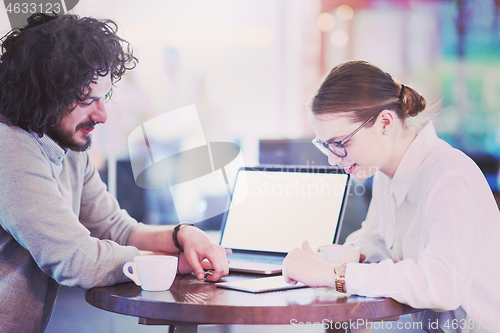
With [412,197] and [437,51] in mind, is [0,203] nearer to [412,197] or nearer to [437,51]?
[412,197]

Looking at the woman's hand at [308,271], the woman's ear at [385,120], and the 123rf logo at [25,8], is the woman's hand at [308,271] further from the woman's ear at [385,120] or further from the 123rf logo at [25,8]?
the 123rf logo at [25,8]

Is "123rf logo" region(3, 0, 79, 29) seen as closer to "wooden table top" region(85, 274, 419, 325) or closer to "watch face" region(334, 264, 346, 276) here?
"wooden table top" region(85, 274, 419, 325)

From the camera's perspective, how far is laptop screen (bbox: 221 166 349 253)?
4.78 ft

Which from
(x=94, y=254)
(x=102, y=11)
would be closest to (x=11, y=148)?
(x=94, y=254)

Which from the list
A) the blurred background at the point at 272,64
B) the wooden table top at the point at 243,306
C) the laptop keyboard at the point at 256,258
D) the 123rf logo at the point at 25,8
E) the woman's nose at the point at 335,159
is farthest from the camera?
the blurred background at the point at 272,64

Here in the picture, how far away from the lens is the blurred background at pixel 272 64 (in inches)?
112

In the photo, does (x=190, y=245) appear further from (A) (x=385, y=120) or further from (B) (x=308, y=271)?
(A) (x=385, y=120)

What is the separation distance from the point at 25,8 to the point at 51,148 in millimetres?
1334

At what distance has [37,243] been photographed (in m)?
1.01

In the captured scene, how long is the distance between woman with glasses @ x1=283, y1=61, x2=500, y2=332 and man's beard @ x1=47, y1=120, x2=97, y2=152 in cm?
62

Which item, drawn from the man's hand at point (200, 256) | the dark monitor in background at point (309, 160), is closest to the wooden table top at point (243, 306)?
the man's hand at point (200, 256)

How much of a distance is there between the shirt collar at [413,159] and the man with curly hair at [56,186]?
1.68ft

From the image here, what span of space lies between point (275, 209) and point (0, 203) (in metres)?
0.81

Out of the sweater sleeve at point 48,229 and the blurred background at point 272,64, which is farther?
the blurred background at point 272,64
